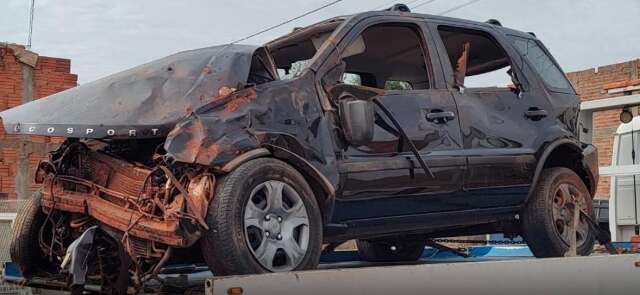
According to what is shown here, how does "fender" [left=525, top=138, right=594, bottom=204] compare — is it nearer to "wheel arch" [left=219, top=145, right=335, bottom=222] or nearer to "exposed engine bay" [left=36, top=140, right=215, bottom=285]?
"wheel arch" [left=219, top=145, right=335, bottom=222]

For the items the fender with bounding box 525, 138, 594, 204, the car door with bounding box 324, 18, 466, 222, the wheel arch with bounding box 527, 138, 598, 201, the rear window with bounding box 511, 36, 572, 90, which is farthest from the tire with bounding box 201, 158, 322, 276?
the rear window with bounding box 511, 36, 572, 90

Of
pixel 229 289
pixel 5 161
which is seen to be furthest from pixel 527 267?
pixel 5 161

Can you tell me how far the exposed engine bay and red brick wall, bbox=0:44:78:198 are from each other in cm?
1034

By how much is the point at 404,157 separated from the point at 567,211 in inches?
63.6

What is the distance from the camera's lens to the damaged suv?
3.62 meters

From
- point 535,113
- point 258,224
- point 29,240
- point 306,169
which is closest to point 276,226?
point 258,224

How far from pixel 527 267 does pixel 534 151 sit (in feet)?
5.76

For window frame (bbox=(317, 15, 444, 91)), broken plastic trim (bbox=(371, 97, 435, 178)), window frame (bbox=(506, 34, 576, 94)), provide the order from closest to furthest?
broken plastic trim (bbox=(371, 97, 435, 178)), window frame (bbox=(317, 15, 444, 91)), window frame (bbox=(506, 34, 576, 94))

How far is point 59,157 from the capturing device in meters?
4.22

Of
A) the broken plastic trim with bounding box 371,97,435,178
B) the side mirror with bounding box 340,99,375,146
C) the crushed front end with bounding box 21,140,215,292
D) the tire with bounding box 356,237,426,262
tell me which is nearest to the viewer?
the crushed front end with bounding box 21,140,215,292

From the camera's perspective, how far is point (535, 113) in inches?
213

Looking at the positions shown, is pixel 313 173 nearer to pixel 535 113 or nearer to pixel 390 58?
pixel 390 58

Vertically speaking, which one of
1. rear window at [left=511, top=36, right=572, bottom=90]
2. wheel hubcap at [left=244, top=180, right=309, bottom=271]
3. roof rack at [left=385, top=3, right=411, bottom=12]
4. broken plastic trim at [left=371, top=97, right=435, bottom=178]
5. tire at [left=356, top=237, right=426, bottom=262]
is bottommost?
tire at [left=356, top=237, right=426, bottom=262]

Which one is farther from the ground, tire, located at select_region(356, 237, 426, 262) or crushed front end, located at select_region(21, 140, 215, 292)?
crushed front end, located at select_region(21, 140, 215, 292)
